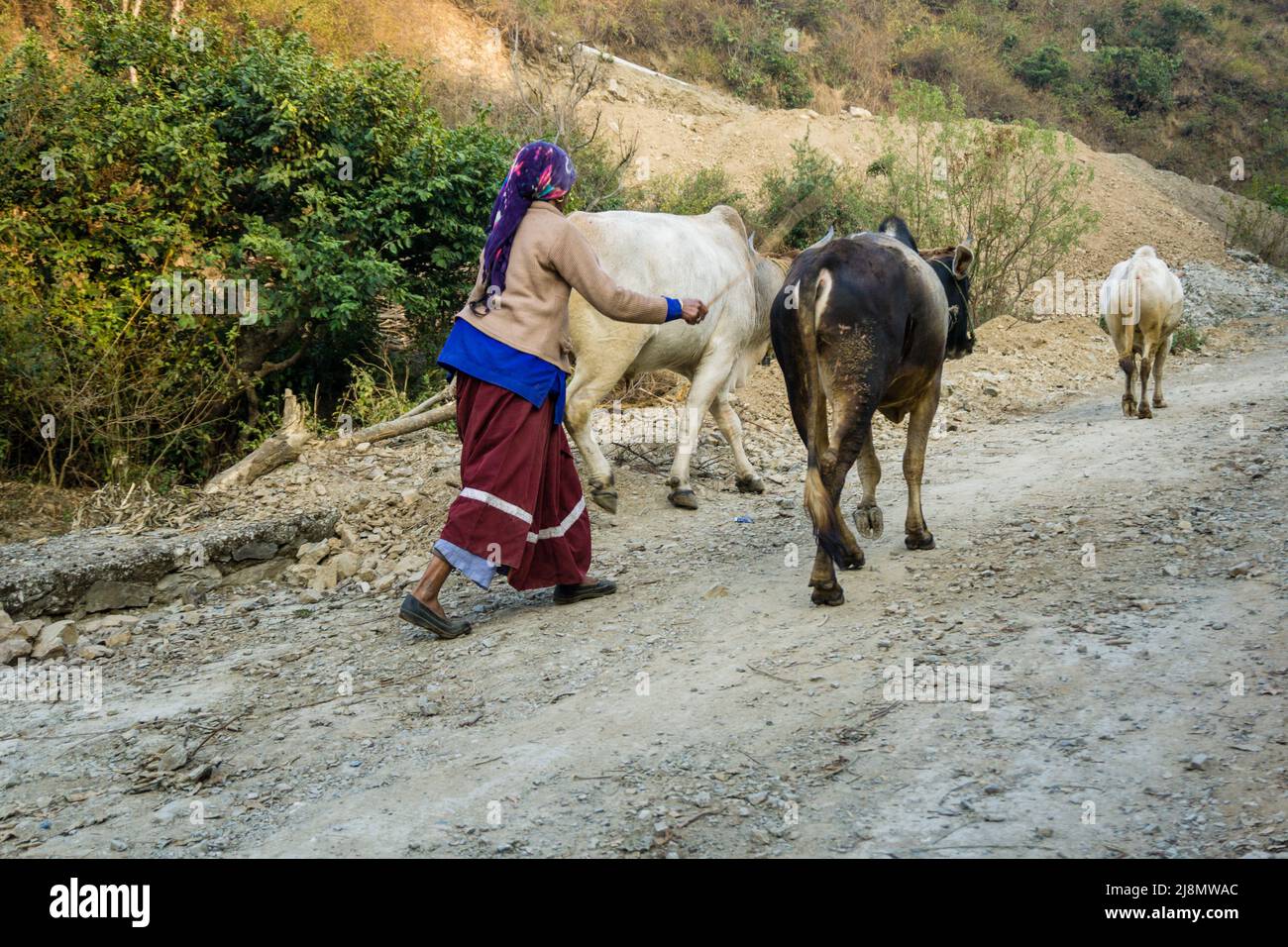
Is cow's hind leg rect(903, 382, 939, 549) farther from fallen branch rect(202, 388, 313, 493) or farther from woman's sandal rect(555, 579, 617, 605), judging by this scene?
fallen branch rect(202, 388, 313, 493)

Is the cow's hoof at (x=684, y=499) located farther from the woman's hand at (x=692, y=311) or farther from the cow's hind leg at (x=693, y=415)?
the woman's hand at (x=692, y=311)

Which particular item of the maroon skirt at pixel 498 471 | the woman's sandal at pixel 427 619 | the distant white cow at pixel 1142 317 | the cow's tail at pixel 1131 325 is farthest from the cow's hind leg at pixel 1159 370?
the woman's sandal at pixel 427 619

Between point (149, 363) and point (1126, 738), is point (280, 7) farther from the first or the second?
point (1126, 738)

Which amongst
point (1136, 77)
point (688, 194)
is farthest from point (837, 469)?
point (1136, 77)

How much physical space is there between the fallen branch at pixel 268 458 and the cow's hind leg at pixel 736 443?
10.4 ft

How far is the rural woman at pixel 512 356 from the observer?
4875mm

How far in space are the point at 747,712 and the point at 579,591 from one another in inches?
66.8

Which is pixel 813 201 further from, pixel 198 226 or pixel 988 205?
pixel 198 226

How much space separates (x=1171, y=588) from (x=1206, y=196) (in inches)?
971

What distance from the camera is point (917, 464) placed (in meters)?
5.73

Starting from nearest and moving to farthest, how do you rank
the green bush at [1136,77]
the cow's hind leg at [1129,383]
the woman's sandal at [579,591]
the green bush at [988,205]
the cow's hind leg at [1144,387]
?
the woman's sandal at [579,591], the cow's hind leg at [1144,387], the cow's hind leg at [1129,383], the green bush at [988,205], the green bush at [1136,77]

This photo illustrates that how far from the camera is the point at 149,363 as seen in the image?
8.81 meters

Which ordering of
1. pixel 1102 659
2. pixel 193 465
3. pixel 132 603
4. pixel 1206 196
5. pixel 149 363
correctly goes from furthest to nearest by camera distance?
1. pixel 1206 196
2. pixel 193 465
3. pixel 149 363
4. pixel 132 603
5. pixel 1102 659
